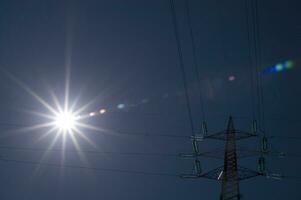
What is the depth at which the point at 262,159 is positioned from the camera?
27.0 meters

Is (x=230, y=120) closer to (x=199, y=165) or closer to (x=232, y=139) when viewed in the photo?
(x=232, y=139)

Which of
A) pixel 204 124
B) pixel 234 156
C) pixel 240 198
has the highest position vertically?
pixel 204 124

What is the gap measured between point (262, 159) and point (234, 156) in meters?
4.50

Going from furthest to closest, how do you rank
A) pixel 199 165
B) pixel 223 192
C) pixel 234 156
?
pixel 199 165 < pixel 234 156 < pixel 223 192

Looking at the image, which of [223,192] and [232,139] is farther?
[232,139]

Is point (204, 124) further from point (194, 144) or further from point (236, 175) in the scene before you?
point (236, 175)

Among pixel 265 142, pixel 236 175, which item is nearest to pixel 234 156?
pixel 236 175

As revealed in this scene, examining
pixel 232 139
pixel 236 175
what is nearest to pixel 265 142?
pixel 232 139

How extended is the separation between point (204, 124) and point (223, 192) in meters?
6.52

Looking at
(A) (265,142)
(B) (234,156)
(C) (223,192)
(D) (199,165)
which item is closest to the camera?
(C) (223,192)

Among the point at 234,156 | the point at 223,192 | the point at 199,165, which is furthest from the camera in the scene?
the point at 199,165

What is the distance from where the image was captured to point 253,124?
2775cm

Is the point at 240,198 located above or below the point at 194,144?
below

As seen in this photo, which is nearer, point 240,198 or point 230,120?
point 240,198
